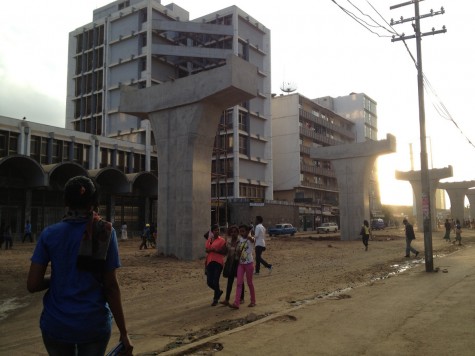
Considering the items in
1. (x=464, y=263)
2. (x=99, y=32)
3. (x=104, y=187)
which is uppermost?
(x=99, y=32)

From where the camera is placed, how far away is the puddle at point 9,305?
9438 mm

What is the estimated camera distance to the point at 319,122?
7988 centimetres

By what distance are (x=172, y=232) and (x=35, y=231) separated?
67.4 ft

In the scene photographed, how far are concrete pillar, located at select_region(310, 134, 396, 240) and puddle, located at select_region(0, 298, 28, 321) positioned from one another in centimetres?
3012

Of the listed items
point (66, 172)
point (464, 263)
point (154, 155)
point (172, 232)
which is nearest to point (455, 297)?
point (464, 263)

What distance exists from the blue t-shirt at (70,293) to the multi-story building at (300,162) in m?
65.5

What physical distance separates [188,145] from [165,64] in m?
44.6

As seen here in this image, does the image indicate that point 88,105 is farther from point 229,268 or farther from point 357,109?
point 229,268

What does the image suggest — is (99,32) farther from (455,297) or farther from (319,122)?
(455,297)

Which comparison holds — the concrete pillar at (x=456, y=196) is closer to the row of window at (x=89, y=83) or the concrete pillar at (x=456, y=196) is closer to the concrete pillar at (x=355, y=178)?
the concrete pillar at (x=355, y=178)

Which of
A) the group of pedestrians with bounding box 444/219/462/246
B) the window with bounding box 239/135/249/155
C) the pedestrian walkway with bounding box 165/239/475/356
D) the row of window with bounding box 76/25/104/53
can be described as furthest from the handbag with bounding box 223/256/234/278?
the row of window with bounding box 76/25/104/53

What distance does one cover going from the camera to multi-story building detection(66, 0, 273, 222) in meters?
58.3

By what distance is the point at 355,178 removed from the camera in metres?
37.5

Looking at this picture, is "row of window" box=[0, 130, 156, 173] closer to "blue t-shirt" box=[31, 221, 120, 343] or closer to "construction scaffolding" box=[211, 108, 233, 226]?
"construction scaffolding" box=[211, 108, 233, 226]
